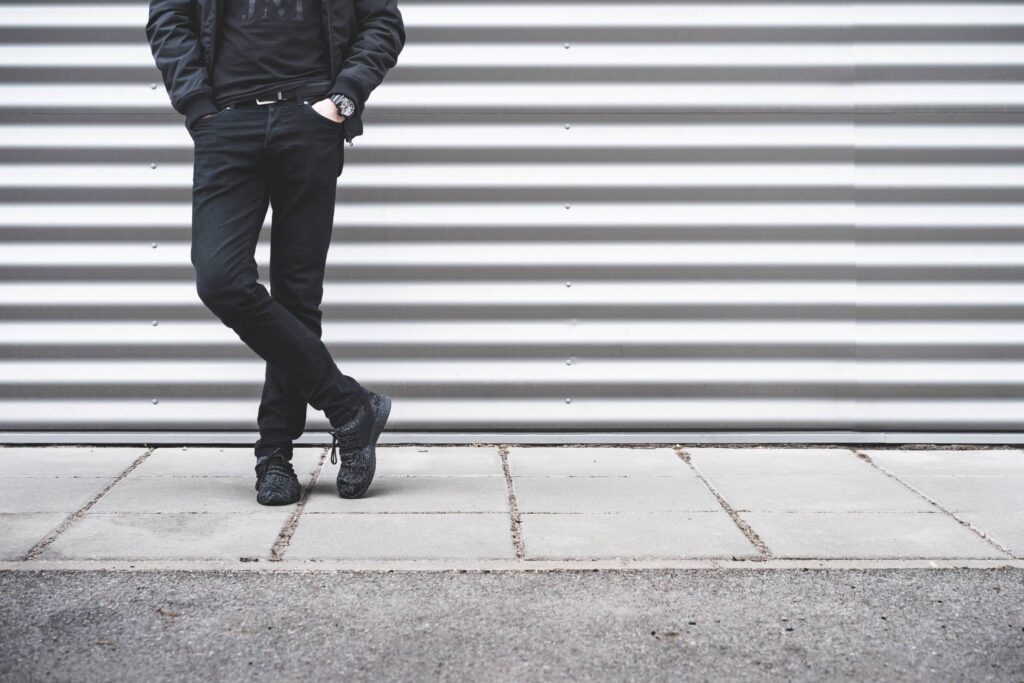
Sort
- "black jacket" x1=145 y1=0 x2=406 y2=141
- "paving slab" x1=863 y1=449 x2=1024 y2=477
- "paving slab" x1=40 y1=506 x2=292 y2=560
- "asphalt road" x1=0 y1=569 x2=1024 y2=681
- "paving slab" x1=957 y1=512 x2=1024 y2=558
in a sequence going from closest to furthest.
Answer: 1. "asphalt road" x1=0 y1=569 x2=1024 y2=681
2. "paving slab" x1=40 y1=506 x2=292 y2=560
3. "paving slab" x1=957 y1=512 x2=1024 y2=558
4. "black jacket" x1=145 y1=0 x2=406 y2=141
5. "paving slab" x1=863 y1=449 x2=1024 y2=477

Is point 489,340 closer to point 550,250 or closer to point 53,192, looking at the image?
point 550,250

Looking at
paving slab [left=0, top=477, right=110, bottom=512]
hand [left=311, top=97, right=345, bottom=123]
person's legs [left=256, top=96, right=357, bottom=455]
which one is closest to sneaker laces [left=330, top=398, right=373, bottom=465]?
person's legs [left=256, top=96, right=357, bottom=455]

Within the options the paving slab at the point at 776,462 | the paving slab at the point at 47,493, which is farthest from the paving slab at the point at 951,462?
the paving slab at the point at 47,493

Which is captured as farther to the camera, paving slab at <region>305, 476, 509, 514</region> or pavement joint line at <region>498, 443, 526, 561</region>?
paving slab at <region>305, 476, 509, 514</region>

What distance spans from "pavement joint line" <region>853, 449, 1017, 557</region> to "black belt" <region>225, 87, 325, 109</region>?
268 centimetres

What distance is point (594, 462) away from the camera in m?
4.94

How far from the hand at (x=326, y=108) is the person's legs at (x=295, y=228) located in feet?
0.11

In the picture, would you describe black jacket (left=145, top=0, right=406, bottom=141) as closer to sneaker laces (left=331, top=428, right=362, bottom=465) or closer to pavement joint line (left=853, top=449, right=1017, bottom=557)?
sneaker laces (left=331, top=428, right=362, bottom=465)

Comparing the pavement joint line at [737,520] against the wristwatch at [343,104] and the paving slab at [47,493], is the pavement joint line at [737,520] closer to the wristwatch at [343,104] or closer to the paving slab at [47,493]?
the wristwatch at [343,104]

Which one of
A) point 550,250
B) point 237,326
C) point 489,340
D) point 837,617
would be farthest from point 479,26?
point 837,617

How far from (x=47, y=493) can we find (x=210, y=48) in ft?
5.78

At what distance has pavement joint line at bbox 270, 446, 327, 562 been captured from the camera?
12.2 ft

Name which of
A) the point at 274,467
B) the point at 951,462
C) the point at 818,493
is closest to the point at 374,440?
the point at 274,467

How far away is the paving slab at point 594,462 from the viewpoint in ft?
15.7
